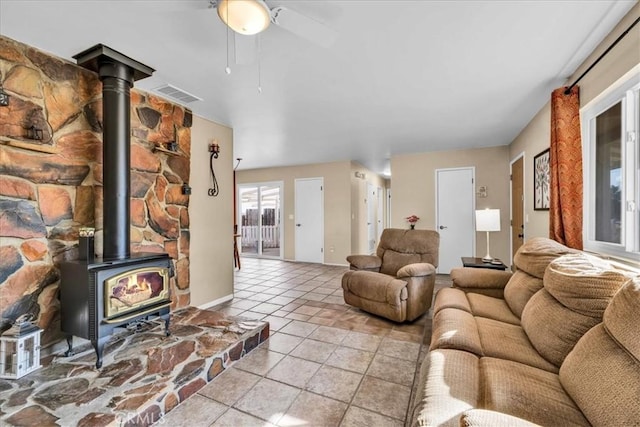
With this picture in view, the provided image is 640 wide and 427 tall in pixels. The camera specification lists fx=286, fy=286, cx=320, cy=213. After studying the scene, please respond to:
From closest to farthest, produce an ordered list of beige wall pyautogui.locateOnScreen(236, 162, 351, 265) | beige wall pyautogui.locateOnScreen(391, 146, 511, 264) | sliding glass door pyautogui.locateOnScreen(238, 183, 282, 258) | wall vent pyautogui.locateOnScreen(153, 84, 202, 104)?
1. wall vent pyautogui.locateOnScreen(153, 84, 202, 104)
2. beige wall pyautogui.locateOnScreen(391, 146, 511, 264)
3. beige wall pyautogui.locateOnScreen(236, 162, 351, 265)
4. sliding glass door pyautogui.locateOnScreen(238, 183, 282, 258)

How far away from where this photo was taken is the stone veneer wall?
78.0 inches

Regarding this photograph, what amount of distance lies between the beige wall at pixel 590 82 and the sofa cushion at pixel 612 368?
154cm

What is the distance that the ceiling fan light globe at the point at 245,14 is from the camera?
138 cm

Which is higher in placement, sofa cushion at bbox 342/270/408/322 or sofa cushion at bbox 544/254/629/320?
sofa cushion at bbox 544/254/629/320

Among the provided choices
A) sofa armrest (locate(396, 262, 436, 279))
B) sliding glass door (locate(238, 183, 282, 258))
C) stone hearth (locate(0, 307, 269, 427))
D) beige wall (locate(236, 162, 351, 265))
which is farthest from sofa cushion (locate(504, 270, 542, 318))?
sliding glass door (locate(238, 183, 282, 258))

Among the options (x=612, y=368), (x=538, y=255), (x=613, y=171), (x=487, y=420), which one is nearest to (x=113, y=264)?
(x=487, y=420)

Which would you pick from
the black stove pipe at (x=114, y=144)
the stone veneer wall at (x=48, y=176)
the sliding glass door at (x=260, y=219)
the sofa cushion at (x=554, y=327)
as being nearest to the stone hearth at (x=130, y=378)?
the stone veneer wall at (x=48, y=176)

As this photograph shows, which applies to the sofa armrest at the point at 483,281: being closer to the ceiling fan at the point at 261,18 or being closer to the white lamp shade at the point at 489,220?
the white lamp shade at the point at 489,220

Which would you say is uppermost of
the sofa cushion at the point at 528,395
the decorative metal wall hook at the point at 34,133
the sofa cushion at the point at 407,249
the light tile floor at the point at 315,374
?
the decorative metal wall hook at the point at 34,133

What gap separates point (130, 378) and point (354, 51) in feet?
8.90

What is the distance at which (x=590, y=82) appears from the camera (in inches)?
86.7

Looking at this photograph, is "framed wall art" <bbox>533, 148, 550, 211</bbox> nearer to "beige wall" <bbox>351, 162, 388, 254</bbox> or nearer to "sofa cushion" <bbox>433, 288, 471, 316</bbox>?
"sofa cushion" <bbox>433, 288, 471, 316</bbox>

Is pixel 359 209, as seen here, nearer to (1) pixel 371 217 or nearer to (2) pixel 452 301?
(1) pixel 371 217

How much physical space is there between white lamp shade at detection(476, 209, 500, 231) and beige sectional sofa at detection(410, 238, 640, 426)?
141 centimetres
